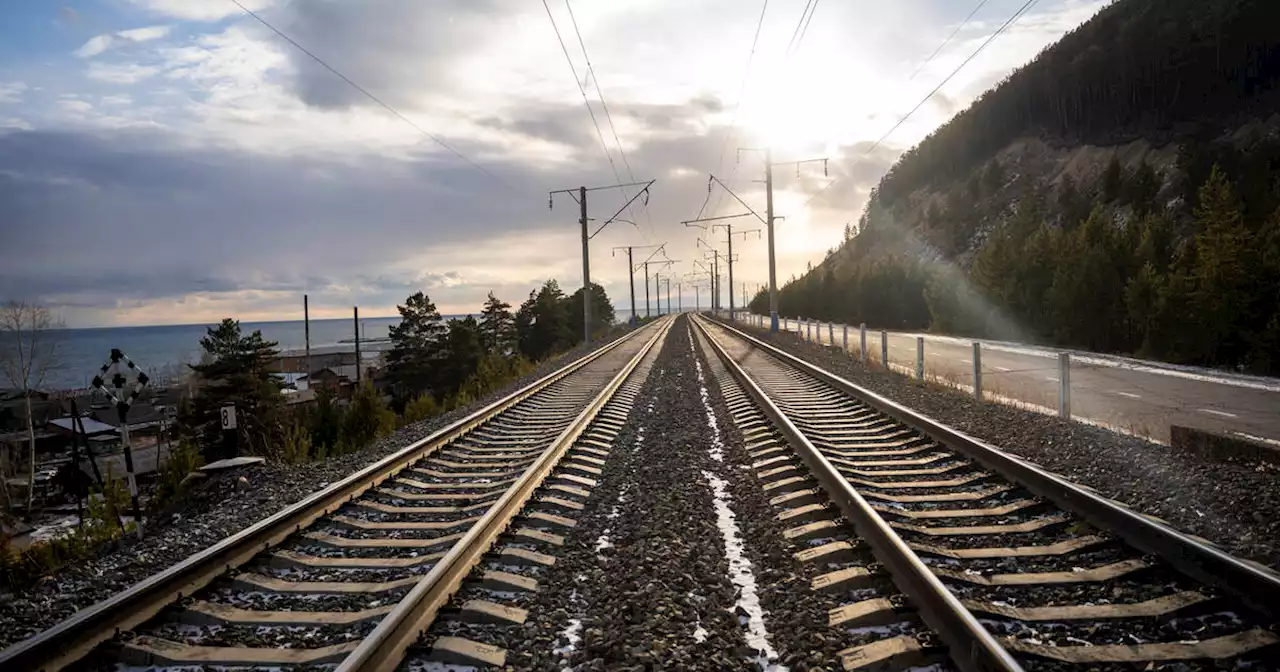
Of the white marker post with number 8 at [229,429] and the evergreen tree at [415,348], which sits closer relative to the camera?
the white marker post with number 8 at [229,429]

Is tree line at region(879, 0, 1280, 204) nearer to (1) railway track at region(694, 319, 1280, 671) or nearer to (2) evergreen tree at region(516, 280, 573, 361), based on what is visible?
(2) evergreen tree at region(516, 280, 573, 361)

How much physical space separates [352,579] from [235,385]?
3759 cm

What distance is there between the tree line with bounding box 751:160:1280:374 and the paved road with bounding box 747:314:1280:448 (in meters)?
1.82

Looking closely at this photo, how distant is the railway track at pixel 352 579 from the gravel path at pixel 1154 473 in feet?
16.1

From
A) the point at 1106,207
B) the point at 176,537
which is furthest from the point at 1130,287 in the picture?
the point at 1106,207

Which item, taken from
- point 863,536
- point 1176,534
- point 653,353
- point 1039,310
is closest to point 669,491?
point 863,536

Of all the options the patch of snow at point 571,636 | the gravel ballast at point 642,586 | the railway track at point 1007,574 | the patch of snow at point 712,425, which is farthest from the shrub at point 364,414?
the patch of snow at point 571,636

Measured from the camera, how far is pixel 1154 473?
24.6 feet

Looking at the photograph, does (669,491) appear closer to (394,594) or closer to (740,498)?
(740,498)

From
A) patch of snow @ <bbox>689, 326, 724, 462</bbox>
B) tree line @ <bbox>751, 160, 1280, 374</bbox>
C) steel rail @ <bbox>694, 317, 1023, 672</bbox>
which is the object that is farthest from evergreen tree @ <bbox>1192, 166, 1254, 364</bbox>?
steel rail @ <bbox>694, 317, 1023, 672</bbox>

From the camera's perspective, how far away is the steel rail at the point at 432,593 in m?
3.66

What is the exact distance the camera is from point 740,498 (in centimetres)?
727

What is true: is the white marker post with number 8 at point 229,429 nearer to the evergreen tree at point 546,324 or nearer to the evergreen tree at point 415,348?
the evergreen tree at point 415,348

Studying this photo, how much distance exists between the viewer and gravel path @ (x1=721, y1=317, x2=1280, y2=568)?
5.61 metres
